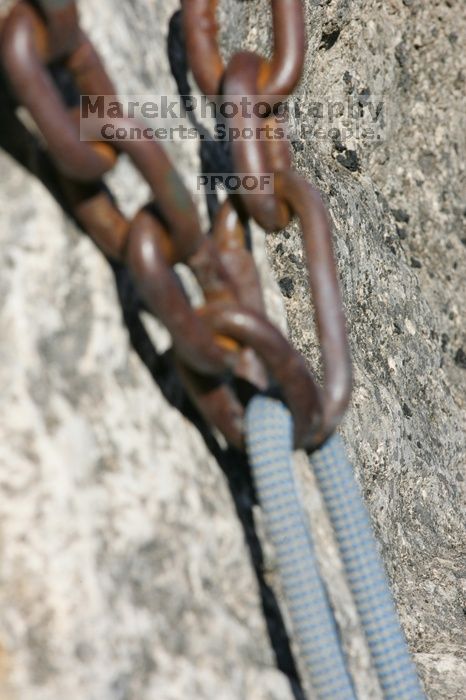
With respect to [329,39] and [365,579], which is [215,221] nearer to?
[365,579]

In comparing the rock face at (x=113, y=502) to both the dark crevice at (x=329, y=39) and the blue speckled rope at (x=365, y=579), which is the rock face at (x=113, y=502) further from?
the dark crevice at (x=329, y=39)

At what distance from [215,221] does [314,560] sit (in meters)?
0.29

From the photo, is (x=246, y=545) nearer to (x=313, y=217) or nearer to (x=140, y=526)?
(x=140, y=526)

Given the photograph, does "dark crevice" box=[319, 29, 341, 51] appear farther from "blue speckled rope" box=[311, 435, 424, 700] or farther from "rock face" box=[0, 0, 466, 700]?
"blue speckled rope" box=[311, 435, 424, 700]

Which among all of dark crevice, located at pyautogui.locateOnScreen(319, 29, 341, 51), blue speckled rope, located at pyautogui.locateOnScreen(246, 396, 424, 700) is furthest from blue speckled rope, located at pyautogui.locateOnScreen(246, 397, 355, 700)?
dark crevice, located at pyautogui.locateOnScreen(319, 29, 341, 51)

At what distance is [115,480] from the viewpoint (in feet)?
2.61

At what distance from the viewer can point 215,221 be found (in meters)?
0.88

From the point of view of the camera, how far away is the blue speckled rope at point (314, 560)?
78 cm

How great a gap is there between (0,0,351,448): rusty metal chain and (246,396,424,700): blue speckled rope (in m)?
0.03

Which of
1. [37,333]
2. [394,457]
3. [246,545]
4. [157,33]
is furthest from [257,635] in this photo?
[394,457]

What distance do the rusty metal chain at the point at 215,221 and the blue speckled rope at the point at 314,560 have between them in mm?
30

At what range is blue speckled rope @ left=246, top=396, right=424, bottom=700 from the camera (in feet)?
2.56

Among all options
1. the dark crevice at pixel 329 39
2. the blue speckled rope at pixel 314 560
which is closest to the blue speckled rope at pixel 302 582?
the blue speckled rope at pixel 314 560

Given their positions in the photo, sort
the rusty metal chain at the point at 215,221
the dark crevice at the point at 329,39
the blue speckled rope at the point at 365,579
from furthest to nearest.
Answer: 1. the dark crevice at the point at 329,39
2. the blue speckled rope at the point at 365,579
3. the rusty metal chain at the point at 215,221
